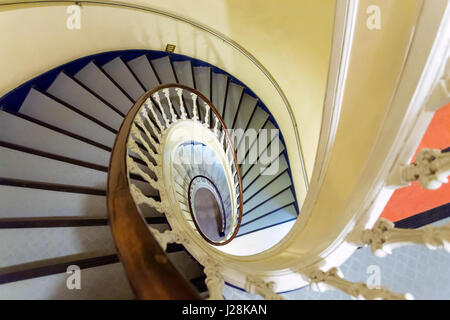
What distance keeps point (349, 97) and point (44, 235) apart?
211cm

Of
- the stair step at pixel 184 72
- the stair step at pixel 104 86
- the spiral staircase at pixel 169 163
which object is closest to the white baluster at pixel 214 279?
the spiral staircase at pixel 169 163

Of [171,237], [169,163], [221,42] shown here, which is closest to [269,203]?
[169,163]

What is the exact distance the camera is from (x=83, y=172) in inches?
89.7

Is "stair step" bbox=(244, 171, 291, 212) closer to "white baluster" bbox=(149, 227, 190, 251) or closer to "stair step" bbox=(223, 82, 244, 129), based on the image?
"stair step" bbox=(223, 82, 244, 129)

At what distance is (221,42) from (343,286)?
4.21m

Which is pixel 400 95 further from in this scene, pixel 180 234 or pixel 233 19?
pixel 233 19

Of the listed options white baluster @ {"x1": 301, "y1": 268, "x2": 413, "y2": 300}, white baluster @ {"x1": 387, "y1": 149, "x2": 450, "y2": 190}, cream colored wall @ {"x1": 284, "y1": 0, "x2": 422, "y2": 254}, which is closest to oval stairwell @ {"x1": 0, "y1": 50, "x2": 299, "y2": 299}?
white baluster @ {"x1": 301, "y1": 268, "x2": 413, "y2": 300}

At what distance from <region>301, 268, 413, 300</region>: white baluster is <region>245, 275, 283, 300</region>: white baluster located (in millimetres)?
170

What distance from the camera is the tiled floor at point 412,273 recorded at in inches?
45.6

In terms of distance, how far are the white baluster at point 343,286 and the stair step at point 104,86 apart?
9.74 ft

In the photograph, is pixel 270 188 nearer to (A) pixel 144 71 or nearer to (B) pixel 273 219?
(B) pixel 273 219

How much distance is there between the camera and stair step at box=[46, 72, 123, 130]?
118 inches

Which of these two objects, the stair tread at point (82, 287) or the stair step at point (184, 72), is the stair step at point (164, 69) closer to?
the stair step at point (184, 72)

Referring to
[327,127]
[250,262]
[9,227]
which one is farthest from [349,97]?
[9,227]
